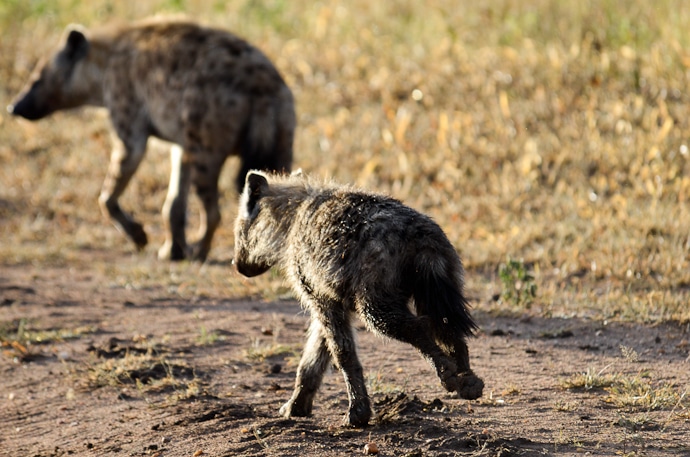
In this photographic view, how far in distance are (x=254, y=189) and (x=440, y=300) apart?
51.2 inches

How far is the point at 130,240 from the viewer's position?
31.2ft

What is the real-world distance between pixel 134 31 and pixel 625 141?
14.1ft

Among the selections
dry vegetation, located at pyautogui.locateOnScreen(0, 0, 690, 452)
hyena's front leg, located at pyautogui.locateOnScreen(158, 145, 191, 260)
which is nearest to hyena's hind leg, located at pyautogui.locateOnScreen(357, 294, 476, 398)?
dry vegetation, located at pyautogui.locateOnScreen(0, 0, 690, 452)

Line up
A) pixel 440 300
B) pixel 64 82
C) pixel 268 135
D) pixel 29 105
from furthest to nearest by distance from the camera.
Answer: pixel 29 105 → pixel 64 82 → pixel 268 135 → pixel 440 300

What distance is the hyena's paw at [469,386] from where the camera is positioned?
12.8ft

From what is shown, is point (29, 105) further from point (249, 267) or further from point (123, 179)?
point (249, 267)

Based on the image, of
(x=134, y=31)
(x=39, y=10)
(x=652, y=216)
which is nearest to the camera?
(x=652, y=216)

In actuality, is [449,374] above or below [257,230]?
below

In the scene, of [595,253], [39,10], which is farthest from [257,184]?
[39,10]

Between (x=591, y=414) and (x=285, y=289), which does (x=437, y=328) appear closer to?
(x=591, y=414)

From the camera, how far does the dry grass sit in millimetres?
7477

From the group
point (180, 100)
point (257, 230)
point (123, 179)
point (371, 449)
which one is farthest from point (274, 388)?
point (123, 179)

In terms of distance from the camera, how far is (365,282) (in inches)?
159

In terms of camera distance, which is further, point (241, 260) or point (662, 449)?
point (241, 260)
